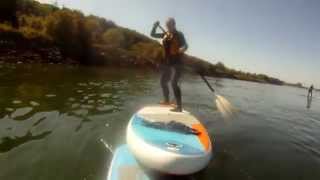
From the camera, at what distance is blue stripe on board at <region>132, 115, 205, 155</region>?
22.6 feet

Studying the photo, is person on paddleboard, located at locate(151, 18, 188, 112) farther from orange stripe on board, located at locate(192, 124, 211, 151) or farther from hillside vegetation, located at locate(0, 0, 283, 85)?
hillside vegetation, located at locate(0, 0, 283, 85)

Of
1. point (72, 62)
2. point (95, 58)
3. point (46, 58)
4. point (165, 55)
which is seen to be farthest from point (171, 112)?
point (95, 58)

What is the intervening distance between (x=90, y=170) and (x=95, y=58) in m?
56.8

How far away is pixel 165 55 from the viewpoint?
10.8 m

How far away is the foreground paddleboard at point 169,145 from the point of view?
21.1 feet

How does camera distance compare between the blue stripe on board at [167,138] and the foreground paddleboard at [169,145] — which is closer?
the foreground paddleboard at [169,145]

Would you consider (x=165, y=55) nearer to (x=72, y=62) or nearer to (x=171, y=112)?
(x=171, y=112)

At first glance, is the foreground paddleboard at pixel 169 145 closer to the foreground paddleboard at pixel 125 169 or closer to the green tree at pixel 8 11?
the foreground paddleboard at pixel 125 169

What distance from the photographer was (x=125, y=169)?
709 centimetres

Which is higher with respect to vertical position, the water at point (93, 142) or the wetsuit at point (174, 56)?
the wetsuit at point (174, 56)

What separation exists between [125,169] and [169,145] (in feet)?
4.18

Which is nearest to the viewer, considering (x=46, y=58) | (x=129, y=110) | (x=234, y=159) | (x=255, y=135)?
(x=234, y=159)

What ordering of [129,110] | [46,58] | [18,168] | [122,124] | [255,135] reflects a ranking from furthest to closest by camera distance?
[46,58]
[129,110]
[255,135]
[122,124]
[18,168]

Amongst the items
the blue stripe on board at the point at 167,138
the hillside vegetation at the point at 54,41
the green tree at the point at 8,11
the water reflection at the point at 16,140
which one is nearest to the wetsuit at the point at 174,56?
the blue stripe on board at the point at 167,138
